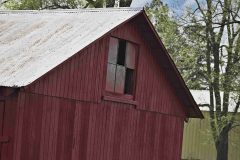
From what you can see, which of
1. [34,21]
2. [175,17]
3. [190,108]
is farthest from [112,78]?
[175,17]

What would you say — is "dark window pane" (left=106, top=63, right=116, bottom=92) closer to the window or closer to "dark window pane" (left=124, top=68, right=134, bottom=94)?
the window

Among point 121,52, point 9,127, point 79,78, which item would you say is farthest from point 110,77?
point 9,127

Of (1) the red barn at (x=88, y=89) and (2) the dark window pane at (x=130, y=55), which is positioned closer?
(1) the red barn at (x=88, y=89)

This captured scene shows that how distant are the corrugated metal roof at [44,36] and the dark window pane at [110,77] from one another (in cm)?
144

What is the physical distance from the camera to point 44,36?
1712cm

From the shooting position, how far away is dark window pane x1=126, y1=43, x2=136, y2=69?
18781 mm

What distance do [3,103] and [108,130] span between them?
4.08 m

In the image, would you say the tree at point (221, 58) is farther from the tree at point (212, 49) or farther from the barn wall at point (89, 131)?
the barn wall at point (89, 131)

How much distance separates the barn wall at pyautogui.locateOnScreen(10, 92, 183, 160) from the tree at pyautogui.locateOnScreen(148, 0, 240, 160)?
11783 millimetres

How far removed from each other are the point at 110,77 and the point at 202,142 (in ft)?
69.8

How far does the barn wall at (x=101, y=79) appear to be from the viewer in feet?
52.1

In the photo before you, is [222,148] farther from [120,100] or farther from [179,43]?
[120,100]

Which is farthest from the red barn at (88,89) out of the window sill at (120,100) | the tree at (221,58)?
the tree at (221,58)

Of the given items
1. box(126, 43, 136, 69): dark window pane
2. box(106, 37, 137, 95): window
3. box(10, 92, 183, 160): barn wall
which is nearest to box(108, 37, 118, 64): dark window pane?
box(106, 37, 137, 95): window
